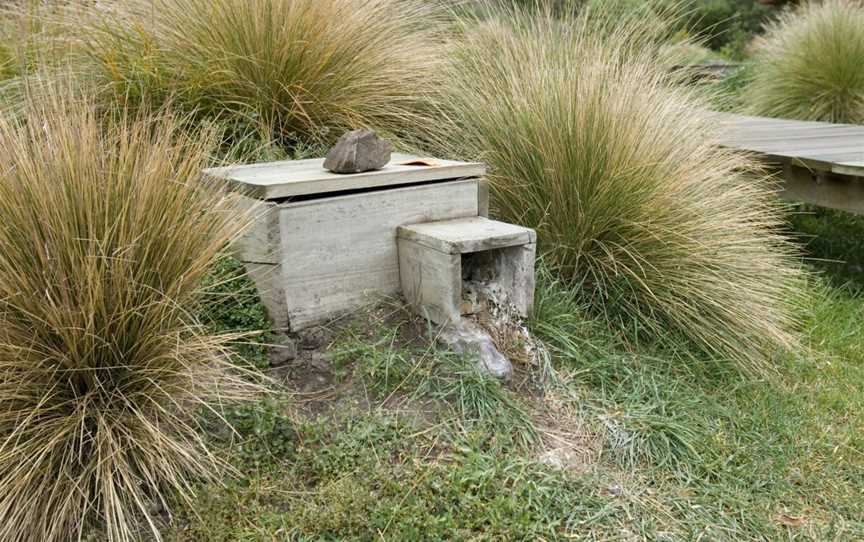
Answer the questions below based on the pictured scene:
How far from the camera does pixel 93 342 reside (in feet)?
7.25

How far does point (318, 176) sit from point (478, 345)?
787 mm

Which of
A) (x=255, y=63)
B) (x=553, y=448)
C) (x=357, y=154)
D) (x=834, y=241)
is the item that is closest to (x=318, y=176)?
(x=357, y=154)

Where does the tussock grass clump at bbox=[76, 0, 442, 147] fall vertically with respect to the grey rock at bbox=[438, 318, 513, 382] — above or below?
above

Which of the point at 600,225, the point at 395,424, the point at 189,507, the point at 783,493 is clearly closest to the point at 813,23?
the point at 600,225

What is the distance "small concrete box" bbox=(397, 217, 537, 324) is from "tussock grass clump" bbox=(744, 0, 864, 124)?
5016 millimetres

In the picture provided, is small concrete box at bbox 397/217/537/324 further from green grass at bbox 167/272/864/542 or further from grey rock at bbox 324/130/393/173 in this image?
grey rock at bbox 324/130/393/173

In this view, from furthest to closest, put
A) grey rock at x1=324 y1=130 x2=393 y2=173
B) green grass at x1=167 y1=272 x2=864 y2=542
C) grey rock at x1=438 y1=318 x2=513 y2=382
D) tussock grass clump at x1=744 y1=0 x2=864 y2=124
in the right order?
tussock grass clump at x1=744 y1=0 x2=864 y2=124 → grey rock at x1=324 y1=130 x2=393 y2=173 → grey rock at x1=438 y1=318 x2=513 y2=382 → green grass at x1=167 y1=272 x2=864 y2=542

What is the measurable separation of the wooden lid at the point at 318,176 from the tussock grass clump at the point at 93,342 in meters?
0.43

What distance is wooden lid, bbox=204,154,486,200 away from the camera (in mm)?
2828

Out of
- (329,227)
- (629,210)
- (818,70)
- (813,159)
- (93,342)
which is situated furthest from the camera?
(818,70)

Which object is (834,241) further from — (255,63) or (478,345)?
(255,63)

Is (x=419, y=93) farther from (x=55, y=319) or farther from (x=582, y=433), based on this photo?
(x=55, y=319)

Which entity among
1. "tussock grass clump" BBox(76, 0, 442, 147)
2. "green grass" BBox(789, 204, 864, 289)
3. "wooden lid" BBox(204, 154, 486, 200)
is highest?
"tussock grass clump" BBox(76, 0, 442, 147)

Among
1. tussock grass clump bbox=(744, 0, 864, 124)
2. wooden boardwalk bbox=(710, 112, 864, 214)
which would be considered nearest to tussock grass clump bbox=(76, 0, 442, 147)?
wooden boardwalk bbox=(710, 112, 864, 214)
